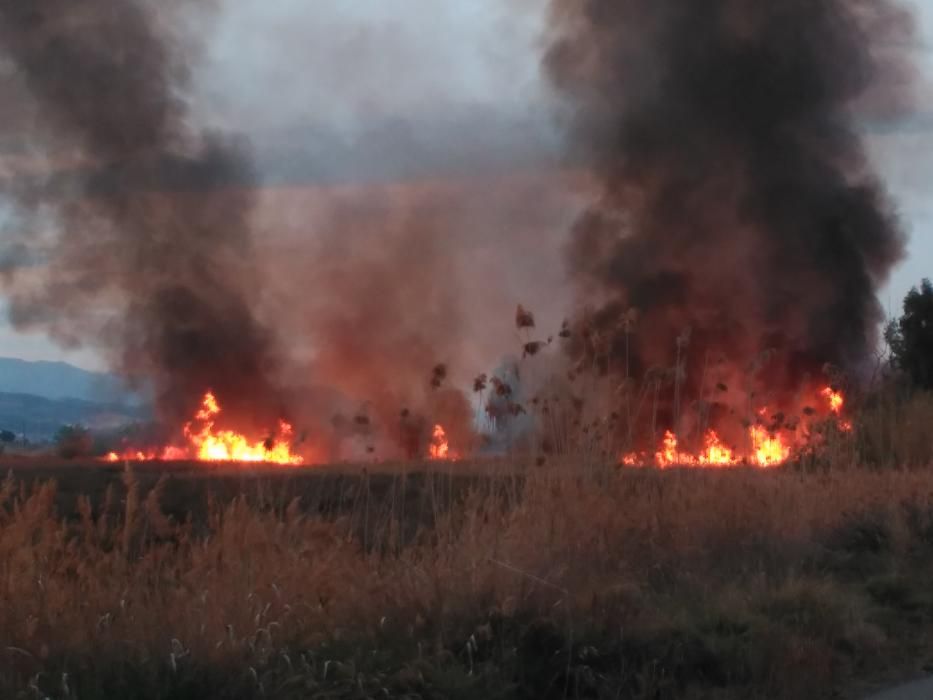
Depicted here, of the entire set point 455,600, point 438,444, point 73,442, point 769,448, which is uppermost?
point 73,442

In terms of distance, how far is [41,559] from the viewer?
8.01 meters

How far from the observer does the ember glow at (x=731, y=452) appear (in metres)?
14.4

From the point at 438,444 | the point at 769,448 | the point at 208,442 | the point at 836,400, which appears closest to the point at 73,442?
the point at 208,442

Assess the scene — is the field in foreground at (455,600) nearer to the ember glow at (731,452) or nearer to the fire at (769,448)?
the ember glow at (731,452)

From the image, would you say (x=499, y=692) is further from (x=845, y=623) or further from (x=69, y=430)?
(x=69, y=430)

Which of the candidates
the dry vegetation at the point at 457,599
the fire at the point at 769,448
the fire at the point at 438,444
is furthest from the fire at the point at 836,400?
the fire at the point at 438,444

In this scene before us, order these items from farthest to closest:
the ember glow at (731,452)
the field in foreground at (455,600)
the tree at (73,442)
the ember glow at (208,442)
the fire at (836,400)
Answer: the ember glow at (208,442)
the tree at (73,442)
the fire at (836,400)
the ember glow at (731,452)
the field in foreground at (455,600)

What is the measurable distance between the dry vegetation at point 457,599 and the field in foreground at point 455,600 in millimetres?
18

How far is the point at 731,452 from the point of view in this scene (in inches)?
662

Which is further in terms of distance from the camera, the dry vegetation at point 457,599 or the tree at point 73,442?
the tree at point 73,442

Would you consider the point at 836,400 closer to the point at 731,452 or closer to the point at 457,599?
the point at 731,452

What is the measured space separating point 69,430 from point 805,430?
3098cm

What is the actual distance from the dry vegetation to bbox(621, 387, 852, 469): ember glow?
1412mm

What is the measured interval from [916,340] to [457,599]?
27.0 meters
